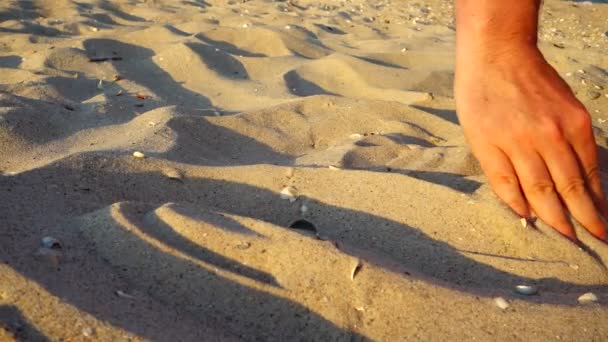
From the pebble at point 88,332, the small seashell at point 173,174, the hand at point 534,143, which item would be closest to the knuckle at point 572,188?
the hand at point 534,143

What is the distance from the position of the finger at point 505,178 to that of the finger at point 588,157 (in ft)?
0.57

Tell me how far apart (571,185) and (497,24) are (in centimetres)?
49

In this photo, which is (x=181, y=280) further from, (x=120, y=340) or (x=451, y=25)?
(x=451, y=25)

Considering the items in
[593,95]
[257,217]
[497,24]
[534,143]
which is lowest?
[593,95]

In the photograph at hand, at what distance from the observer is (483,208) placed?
1563mm

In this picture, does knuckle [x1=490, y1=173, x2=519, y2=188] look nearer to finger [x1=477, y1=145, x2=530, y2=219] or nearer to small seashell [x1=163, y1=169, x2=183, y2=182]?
finger [x1=477, y1=145, x2=530, y2=219]

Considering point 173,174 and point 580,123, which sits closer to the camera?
point 580,123

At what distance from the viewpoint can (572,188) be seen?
152 cm

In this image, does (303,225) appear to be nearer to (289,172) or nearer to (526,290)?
(289,172)

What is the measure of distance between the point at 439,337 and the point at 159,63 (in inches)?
105

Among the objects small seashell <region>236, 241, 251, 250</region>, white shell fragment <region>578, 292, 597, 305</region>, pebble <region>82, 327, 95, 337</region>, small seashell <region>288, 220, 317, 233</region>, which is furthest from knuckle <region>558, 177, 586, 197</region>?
pebble <region>82, 327, 95, 337</region>

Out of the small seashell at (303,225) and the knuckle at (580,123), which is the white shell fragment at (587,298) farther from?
the small seashell at (303,225)

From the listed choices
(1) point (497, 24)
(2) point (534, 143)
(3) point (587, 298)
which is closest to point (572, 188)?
(2) point (534, 143)

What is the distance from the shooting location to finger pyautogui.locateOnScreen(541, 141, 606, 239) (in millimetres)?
1518
